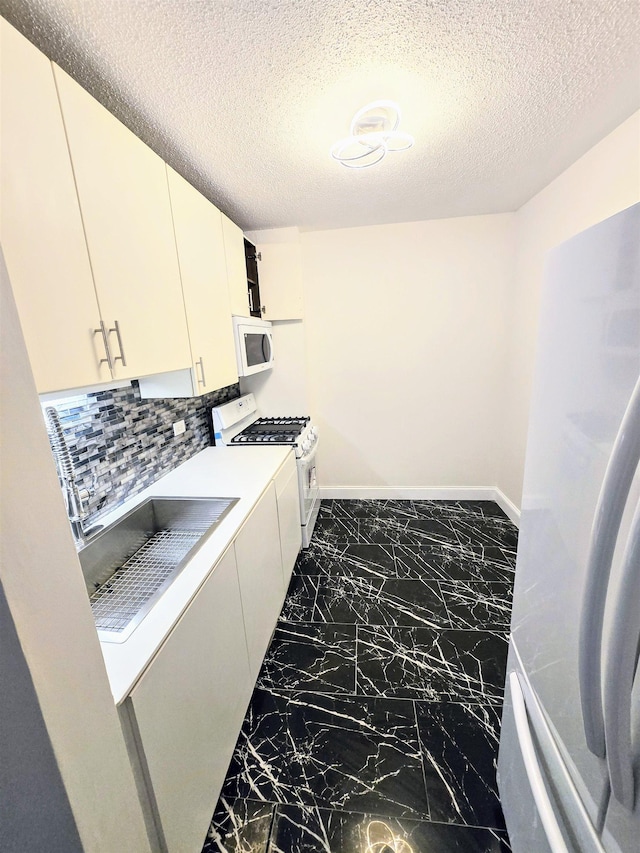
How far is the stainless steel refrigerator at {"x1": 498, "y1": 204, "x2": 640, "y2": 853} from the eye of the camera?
505 millimetres

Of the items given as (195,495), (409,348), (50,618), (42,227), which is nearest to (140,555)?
(195,495)

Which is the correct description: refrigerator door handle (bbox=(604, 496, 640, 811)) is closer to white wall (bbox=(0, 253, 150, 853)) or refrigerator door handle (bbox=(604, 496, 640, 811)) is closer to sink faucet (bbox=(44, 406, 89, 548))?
white wall (bbox=(0, 253, 150, 853))

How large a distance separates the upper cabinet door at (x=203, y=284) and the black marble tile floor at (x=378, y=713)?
1493 millimetres

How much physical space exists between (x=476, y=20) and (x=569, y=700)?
1787 millimetres

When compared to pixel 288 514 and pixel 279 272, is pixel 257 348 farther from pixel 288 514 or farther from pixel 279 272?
pixel 288 514

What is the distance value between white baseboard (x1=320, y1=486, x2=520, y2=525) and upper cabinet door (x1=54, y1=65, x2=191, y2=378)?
2305 millimetres

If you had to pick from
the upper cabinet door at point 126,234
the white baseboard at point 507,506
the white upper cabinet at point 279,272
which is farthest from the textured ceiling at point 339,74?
the white baseboard at point 507,506

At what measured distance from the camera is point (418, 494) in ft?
11.1

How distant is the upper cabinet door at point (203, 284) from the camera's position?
1591 millimetres

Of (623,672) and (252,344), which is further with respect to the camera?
(252,344)

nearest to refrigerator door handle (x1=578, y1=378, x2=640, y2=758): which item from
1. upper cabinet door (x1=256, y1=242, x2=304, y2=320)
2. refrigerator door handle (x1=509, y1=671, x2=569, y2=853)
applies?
refrigerator door handle (x1=509, y1=671, x2=569, y2=853)

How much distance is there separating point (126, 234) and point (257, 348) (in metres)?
1.42

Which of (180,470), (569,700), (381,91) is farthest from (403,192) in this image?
(569,700)

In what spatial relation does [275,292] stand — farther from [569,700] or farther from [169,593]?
[569,700]
